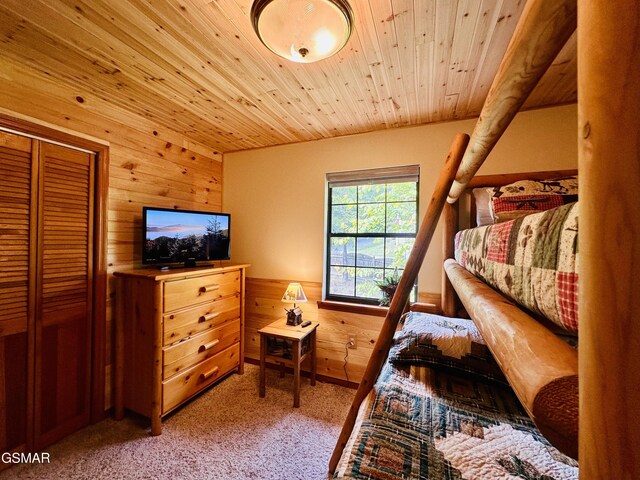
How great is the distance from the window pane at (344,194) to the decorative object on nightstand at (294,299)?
101 centimetres

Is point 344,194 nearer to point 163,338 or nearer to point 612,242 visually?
point 163,338

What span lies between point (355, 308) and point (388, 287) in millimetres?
391

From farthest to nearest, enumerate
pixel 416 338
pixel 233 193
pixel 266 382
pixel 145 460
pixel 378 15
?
pixel 233 193, pixel 266 382, pixel 145 460, pixel 416 338, pixel 378 15

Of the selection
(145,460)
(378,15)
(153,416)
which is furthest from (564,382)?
(153,416)

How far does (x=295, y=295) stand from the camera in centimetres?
250

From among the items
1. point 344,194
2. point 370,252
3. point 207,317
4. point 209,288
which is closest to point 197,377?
point 207,317

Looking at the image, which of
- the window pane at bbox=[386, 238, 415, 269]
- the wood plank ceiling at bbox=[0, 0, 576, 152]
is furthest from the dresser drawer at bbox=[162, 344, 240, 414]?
the wood plank ceiling at bbox=[0, 0, 576, 152]

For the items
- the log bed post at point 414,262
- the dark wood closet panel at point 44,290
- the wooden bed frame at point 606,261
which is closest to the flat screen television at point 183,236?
the dark wood closet panel at point 44,290

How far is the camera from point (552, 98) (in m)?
1.88

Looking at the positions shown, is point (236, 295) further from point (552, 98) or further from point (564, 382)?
point (552, 98)

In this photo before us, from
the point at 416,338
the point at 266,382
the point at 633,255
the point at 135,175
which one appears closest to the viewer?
the point at 633,255

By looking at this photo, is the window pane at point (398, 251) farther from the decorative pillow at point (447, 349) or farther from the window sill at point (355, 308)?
the decorative pillow at point (447, 349)

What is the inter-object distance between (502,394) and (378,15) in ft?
6.25

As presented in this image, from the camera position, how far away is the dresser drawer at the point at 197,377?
1.97m
